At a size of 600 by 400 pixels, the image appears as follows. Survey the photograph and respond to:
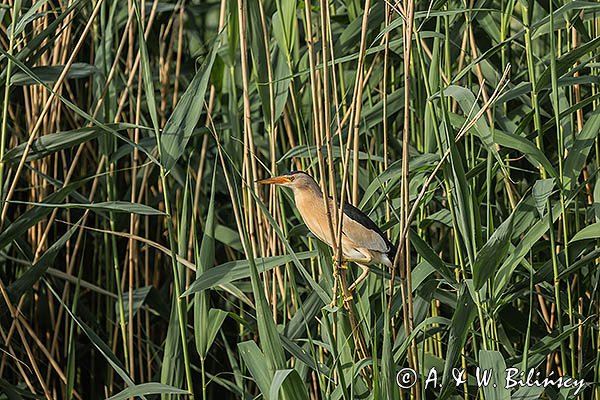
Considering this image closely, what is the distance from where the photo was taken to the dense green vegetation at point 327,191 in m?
1.59

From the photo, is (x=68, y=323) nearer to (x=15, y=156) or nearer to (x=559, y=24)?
(x=15, y=156)

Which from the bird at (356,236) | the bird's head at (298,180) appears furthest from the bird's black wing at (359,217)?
the bird's head at (298,180)

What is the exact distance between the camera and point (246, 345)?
164cm

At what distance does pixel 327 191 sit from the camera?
4.77 feet

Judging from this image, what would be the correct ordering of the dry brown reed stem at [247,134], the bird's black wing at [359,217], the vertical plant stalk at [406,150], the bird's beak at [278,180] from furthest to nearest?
the bird's beak at [278,180], the bird's black wing at [359,217], the dry brown reed stem at [247,134], the vertical plant stalk at [406,150]

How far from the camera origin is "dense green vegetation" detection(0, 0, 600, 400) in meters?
1.59

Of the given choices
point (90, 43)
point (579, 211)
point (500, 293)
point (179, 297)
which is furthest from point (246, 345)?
point (90, 43)

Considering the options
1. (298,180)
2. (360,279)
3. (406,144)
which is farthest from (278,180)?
(406,144)

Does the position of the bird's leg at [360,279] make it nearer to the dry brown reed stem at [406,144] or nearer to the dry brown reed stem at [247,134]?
the dry brown reed stem at [406,144]

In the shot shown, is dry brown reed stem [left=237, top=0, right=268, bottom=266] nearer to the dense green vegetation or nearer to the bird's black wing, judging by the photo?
the dense green vegetation

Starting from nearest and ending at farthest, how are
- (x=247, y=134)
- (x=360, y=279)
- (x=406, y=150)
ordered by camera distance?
(x=406, y=150), (x=360, y=279), (x=247, y=134)

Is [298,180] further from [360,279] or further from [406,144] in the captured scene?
[406,144]

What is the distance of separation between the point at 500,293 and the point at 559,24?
27.0 inches

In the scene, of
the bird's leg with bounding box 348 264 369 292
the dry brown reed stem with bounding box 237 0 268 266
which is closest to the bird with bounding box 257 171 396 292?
the bird's leg with bounding box 348 264 369 292
